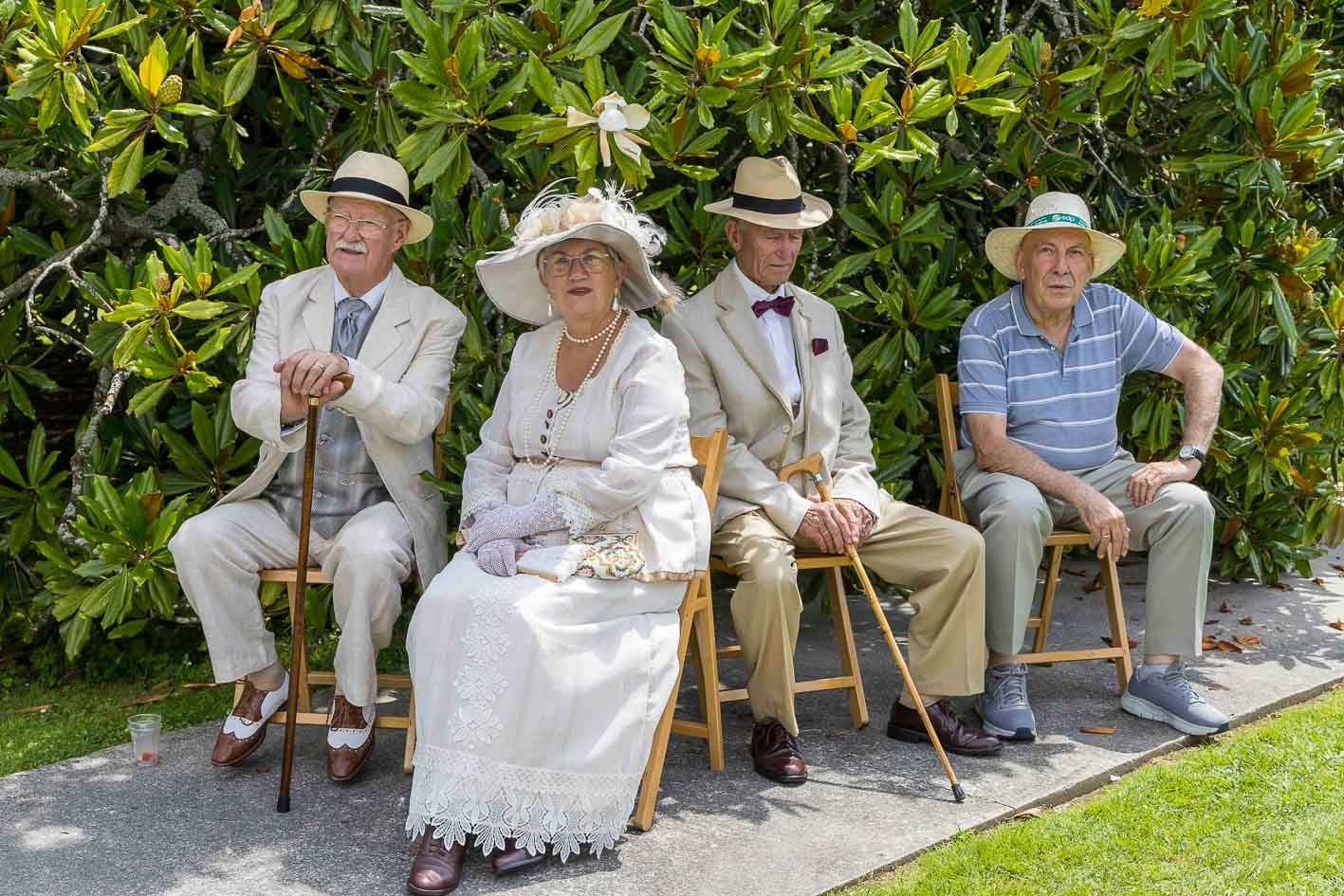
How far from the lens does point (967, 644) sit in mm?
4055

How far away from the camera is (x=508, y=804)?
3.27m

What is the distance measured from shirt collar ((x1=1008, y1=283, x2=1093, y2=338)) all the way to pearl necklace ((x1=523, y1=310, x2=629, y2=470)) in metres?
1.39

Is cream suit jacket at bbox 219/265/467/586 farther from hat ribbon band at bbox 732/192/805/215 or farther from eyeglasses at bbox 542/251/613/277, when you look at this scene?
hat ribbon band at bbox 732/192/805/215

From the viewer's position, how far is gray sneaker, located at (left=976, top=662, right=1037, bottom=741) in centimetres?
414

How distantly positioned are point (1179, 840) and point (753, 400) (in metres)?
1.68

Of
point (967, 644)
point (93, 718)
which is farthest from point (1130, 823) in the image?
point (93, 718)

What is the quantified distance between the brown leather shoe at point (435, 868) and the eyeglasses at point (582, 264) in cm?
147

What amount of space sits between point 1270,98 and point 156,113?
11.7 ft

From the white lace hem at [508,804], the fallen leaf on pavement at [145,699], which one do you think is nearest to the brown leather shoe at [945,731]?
the white lace hem at [508,804]

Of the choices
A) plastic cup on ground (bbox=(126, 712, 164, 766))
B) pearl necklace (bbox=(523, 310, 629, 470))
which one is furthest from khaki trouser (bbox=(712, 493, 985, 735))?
plastic cup on ground (bbox=(126, 712, 164, 766))

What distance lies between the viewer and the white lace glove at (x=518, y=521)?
360 centimetres

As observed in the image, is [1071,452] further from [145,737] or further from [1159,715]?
[145,737]

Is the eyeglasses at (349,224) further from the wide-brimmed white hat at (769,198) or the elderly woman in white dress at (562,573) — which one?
the wide-brimmed white hat at (769,198)

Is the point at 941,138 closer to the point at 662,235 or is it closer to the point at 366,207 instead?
the point at 662,235
